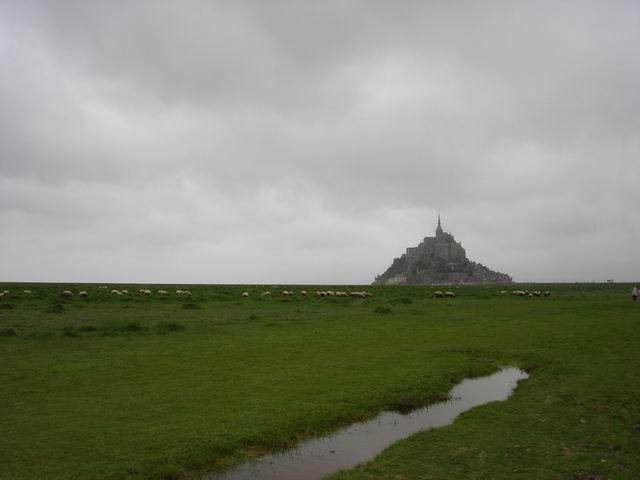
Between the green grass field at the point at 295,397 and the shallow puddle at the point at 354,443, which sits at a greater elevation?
the green grass field at the point at 295,397

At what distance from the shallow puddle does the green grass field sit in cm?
44

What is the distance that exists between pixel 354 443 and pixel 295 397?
3.18m

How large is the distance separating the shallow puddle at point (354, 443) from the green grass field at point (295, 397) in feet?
1.43

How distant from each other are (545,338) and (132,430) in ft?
68.7

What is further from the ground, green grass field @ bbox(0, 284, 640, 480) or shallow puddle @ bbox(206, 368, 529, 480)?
green grass field @ bbox(0, 284, 640, 480)

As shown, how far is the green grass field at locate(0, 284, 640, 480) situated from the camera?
29.6ft

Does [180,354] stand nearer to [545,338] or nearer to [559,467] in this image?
[559,467]

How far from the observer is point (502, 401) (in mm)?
13227

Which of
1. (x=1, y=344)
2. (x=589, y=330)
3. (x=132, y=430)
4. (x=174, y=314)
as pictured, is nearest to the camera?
(x=132, y=430)

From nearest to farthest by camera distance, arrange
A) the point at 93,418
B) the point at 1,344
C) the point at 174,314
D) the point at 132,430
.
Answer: the point at 132,430 → the point at 93,418 → the point at 1,344 → the point at 174,314

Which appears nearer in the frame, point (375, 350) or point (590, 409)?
point (590, 409)

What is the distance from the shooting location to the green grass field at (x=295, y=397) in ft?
29.6

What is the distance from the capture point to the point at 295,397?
13.4 meters

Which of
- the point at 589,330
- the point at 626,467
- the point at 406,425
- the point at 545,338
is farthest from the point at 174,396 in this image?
the point at 589,330
